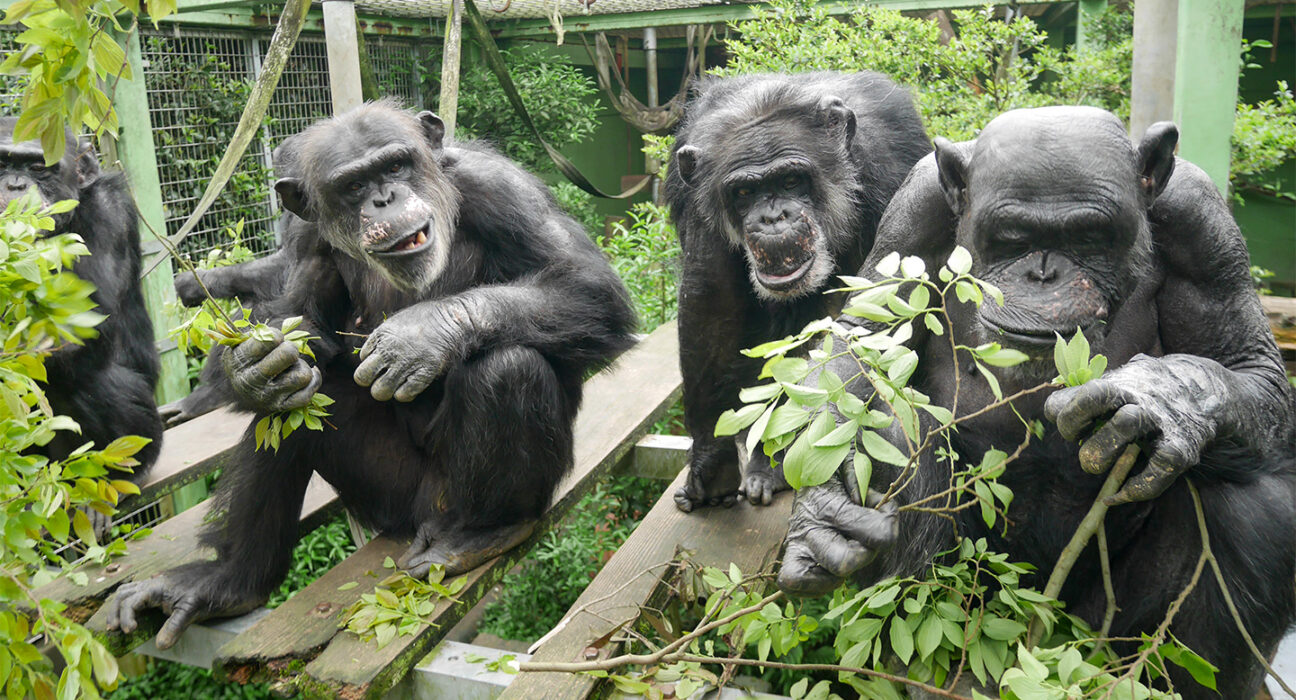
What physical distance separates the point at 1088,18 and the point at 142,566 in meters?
6.87

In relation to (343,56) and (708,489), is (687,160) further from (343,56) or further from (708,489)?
(343,56)

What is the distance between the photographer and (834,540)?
2.41 m

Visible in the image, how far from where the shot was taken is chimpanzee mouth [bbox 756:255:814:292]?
3355mm

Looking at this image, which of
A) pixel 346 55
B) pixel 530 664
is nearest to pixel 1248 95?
pixel 346 55

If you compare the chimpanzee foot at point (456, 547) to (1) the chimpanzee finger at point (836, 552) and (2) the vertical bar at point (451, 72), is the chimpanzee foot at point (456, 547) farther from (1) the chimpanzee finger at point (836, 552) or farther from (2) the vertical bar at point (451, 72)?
(2) the vertical bar at point (451, 72)

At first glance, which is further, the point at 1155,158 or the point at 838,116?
the point at 838,116

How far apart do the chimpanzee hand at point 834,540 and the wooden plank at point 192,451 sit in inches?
104

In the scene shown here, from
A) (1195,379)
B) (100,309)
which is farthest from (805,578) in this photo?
(100,309)

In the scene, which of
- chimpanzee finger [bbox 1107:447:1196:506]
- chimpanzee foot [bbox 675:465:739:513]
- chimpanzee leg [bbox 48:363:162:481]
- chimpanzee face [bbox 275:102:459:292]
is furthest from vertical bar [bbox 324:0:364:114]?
chimpanzee finger [bbox 1107:447:1196:506]

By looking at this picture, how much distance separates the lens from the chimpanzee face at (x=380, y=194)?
353cm

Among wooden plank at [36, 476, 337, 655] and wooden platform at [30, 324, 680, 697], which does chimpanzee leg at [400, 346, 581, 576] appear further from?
wooden plank at [36, 476, 337, 655]

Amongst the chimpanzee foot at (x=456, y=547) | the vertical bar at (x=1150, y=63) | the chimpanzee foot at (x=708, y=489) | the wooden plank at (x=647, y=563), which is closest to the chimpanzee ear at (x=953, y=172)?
the wooden plank at (x=647, y=563)

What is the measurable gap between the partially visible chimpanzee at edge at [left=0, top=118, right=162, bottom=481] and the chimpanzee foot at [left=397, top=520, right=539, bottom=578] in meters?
1.54

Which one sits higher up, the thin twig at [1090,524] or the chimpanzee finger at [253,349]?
the chimpanzee finger at [253,349]
